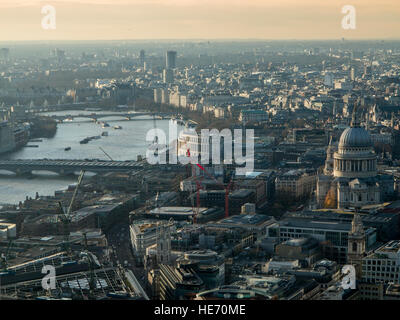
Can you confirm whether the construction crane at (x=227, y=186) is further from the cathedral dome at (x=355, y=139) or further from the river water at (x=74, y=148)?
the river water at (x=74, y=148)

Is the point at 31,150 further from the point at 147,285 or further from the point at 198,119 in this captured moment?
the point at 147,285

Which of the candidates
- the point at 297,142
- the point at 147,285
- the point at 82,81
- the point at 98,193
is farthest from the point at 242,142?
the point at 82,81

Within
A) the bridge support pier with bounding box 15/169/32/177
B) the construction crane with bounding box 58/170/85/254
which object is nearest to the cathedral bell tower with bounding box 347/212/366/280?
the construction crane with bounding box 58/170/85/254

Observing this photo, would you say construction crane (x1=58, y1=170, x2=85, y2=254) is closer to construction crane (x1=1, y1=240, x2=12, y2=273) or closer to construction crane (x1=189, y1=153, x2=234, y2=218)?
construction crane (x1=1, y1=240, x2=12, y2=273)

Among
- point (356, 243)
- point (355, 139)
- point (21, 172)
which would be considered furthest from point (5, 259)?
point (21, 172)

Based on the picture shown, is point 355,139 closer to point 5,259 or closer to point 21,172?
point 5,259

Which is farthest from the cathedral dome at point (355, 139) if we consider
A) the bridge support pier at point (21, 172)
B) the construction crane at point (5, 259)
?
the bridge support pier at point (21, 172)
